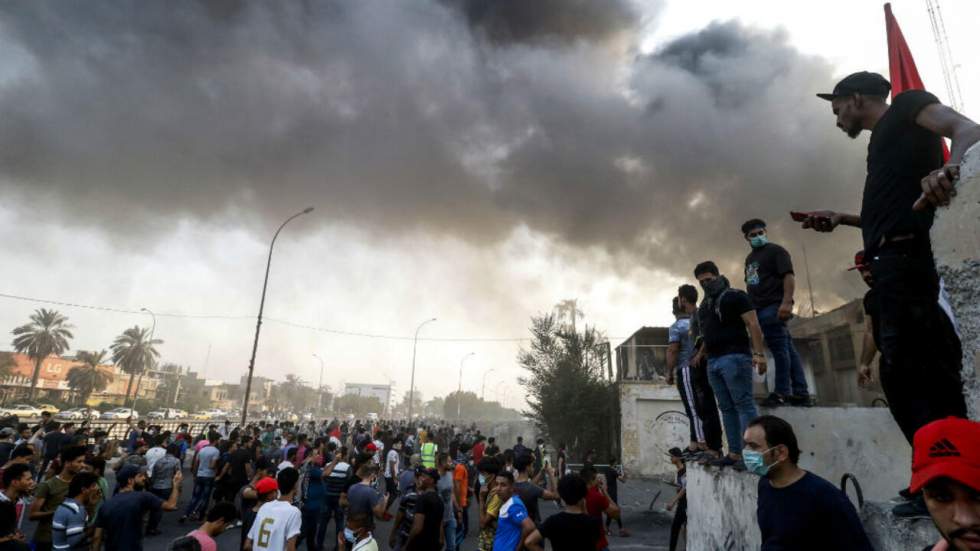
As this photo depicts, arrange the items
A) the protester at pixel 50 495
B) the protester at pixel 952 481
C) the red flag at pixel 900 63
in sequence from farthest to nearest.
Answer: the red flag at pixel 900 63
the protester at pixel 50 495
the protester at pixel 952 481

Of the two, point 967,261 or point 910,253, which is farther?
point 910,253

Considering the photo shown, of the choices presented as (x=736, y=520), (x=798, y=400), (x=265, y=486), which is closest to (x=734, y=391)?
(x=798, y=400)

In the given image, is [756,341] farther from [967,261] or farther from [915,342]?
[967,261]

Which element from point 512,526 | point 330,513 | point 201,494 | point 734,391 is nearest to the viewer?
point 734,391

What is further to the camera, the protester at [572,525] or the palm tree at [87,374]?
the palm tree at [87,374]

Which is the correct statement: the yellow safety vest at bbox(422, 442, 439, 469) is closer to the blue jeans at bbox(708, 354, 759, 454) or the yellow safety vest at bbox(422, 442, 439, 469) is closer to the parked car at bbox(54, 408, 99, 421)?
the blue jeans at bbox(708, 354, 759, 454)

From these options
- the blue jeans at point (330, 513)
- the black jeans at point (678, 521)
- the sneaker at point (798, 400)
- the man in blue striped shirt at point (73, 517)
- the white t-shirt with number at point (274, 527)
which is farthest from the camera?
the blue jeans at point (330, 513)

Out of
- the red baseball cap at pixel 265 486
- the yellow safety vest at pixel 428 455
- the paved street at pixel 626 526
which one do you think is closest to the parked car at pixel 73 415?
the paved street at pixel 626 526

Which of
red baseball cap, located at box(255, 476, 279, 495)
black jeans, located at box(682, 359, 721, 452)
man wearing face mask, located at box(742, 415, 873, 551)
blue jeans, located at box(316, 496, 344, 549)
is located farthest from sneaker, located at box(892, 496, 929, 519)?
blue jeans, located at box(316, 496, 344, 549)

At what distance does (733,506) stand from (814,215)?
2.17 meters

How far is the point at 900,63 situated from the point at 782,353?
171 inches

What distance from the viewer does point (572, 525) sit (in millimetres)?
3623

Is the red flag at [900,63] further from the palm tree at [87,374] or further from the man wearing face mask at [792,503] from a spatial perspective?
the palm tree at [87,374]

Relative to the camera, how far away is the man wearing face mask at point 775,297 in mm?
4414
